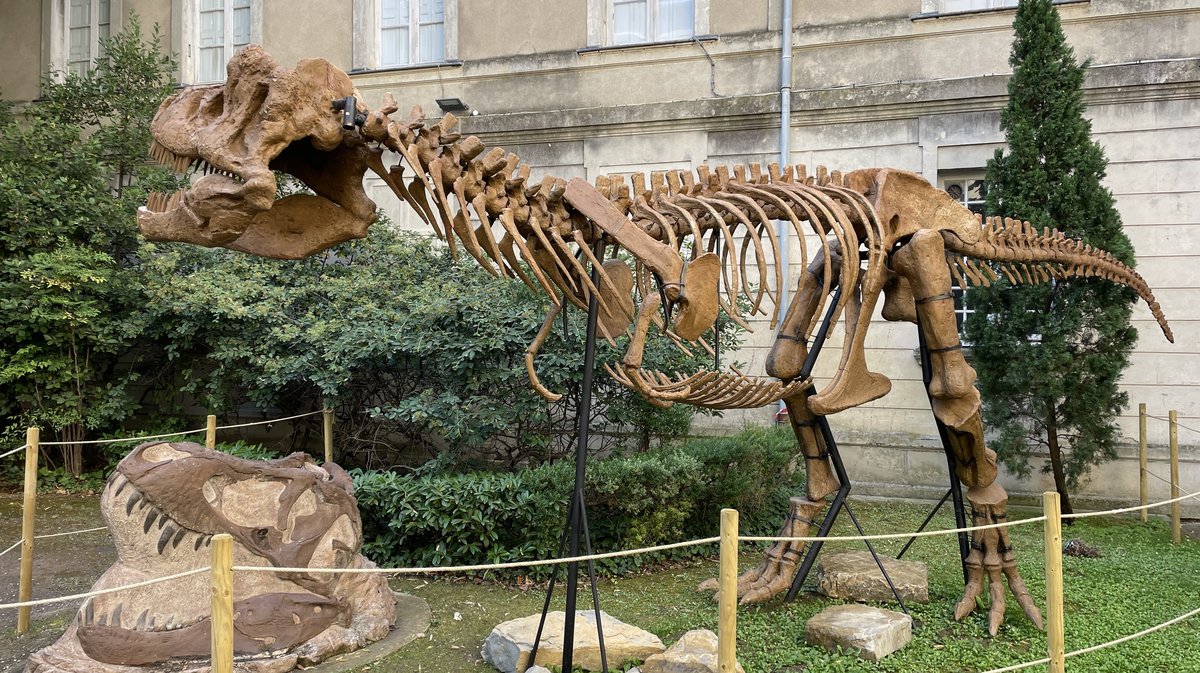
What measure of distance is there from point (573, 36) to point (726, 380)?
817 centimetres

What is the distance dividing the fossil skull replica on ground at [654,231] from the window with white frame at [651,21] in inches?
247

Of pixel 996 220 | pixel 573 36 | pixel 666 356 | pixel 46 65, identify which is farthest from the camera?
pixel 46 65

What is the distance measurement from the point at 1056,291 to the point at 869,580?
4463mm

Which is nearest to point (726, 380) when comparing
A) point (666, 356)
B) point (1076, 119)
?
point (666, 356)

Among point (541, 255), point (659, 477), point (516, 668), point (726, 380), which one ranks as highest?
point (541, 255)

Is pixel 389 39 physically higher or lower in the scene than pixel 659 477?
higher

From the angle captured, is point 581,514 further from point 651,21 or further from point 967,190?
point 651,21

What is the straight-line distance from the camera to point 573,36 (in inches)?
450

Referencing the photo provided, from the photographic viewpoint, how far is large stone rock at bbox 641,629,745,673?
430 cm

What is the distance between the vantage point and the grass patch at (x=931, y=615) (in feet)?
16.0

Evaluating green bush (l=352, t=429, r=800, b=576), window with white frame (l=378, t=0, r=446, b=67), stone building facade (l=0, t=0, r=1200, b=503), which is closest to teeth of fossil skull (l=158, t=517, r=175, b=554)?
green bush (l=352, t=429, r=800, b=576)

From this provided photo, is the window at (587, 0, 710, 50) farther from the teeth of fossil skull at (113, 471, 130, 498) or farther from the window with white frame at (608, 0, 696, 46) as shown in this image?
the teeth of fossil skull at (113, 471, 130, 498)

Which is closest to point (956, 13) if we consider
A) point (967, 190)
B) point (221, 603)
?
point (967, 190)

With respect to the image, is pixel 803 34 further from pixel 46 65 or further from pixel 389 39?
pixel 46 65
